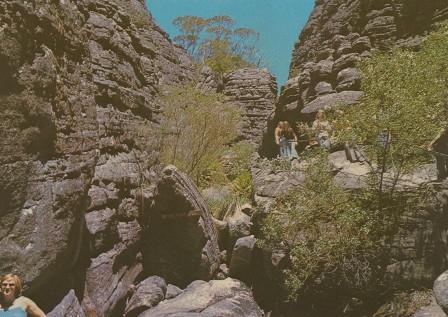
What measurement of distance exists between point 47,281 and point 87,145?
290cm

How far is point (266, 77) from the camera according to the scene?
33.3 meters

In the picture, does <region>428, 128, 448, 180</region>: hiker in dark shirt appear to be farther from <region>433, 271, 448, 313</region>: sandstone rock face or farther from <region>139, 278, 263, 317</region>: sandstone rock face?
<region>139, 278, 263, 317</region>: sandstone rock face

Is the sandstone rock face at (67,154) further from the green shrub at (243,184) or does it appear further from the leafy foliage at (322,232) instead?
the green shrub at (243,184)

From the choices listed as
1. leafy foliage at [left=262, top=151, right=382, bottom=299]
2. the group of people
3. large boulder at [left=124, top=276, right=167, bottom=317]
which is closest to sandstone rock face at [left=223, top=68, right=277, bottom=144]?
the group of people

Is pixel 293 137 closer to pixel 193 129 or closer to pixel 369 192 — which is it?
pixel 193 129

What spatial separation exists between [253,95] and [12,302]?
2785 cm

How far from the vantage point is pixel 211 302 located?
10.4 metres

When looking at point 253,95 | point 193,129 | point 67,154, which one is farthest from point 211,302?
point 253,95

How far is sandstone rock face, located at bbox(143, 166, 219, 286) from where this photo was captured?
12.3m

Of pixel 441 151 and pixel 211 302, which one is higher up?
pixel 441 151

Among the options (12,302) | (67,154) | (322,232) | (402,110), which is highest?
(402,110)

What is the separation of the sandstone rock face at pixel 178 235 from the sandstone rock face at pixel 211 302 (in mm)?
645

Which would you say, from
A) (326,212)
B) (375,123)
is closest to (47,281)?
(326,212)

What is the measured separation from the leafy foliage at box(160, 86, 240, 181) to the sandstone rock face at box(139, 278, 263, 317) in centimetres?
544
